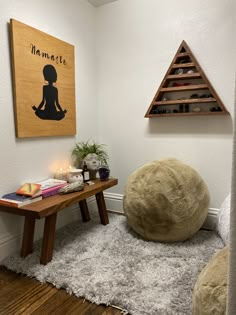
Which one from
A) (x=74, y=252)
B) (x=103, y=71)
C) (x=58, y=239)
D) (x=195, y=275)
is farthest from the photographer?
(x=103, y=71)

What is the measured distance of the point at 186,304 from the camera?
49.7 inches

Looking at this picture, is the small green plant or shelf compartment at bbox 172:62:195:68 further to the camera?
the small green plant

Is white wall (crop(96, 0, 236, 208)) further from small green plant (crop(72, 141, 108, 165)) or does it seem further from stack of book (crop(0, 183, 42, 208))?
stack of book (crop(0, 183, 42, 208))

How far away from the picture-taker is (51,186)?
1.91 meters

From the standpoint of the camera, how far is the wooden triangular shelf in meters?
2.13

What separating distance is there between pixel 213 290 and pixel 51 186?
4.55ft

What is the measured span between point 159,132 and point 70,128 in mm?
Answer: 898

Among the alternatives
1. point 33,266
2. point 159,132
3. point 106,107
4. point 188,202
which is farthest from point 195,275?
point 106,107

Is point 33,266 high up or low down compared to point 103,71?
down

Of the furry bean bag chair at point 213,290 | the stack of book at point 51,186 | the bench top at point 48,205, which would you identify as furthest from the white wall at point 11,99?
the furry bean bag chair at point 213,290

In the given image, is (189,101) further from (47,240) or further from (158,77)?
(47,240)

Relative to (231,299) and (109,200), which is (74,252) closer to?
(109,200)

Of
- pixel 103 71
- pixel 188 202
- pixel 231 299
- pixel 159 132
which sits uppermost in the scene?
pixel 103 71

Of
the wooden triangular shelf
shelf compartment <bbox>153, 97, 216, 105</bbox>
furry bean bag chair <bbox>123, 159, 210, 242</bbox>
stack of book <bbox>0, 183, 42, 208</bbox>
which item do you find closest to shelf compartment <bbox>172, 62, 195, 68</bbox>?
the wooden triangular shelf
